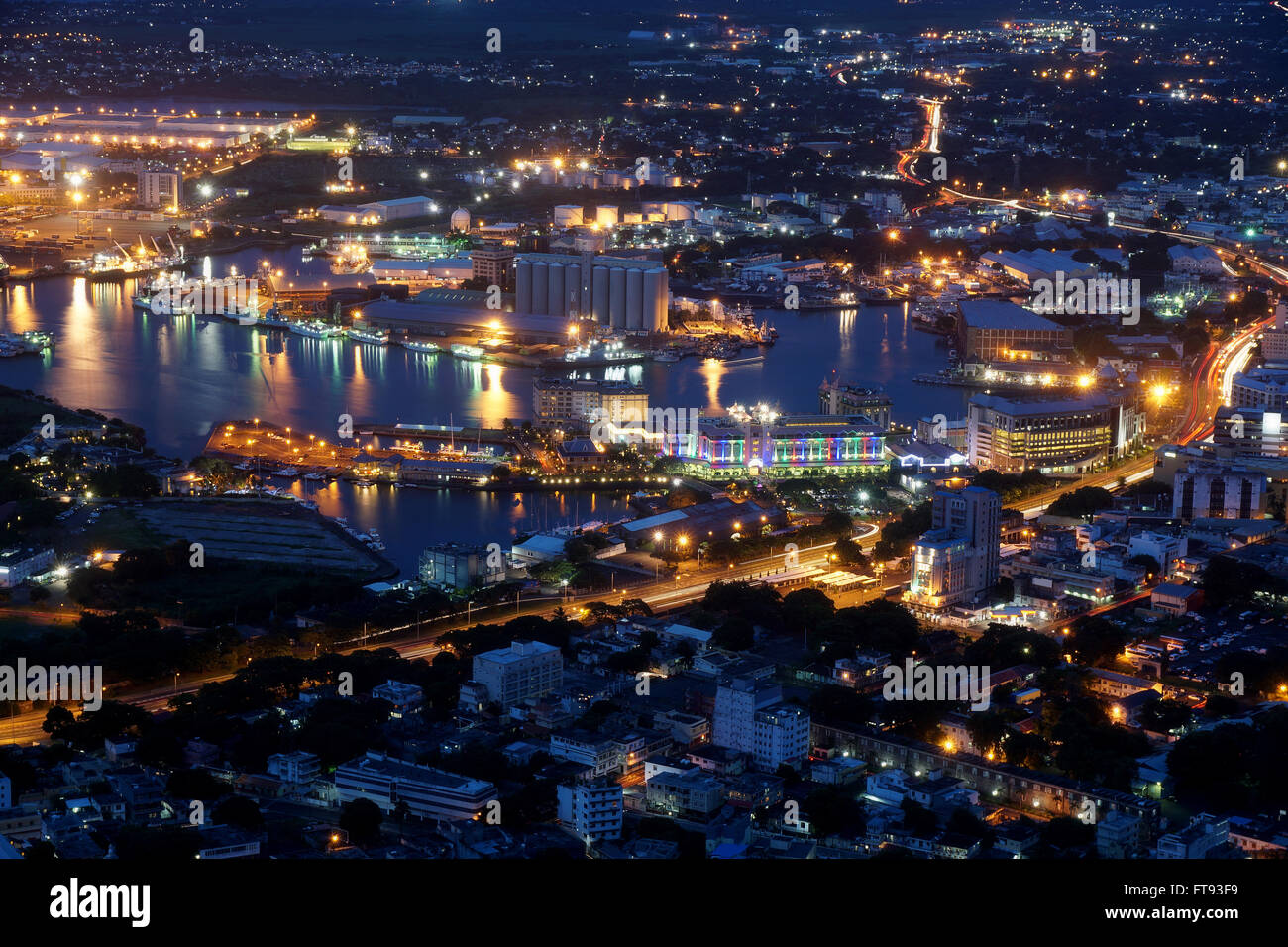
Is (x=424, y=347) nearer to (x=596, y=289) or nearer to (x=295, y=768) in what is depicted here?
(x=596, y=289)

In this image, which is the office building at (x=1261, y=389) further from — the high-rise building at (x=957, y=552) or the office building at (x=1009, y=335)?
the high-rise building at (x=957, y=552)

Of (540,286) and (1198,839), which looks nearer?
(1198,839)

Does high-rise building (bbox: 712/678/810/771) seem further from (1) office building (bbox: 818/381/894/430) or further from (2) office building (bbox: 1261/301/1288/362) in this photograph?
(2) office building (bbox: 1261/301/1288/362)

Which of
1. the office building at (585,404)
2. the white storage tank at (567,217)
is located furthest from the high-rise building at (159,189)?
the office building at (585,404)

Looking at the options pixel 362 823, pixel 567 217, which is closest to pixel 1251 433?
pixel 362 823

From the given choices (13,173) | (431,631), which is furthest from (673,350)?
(13,173)
